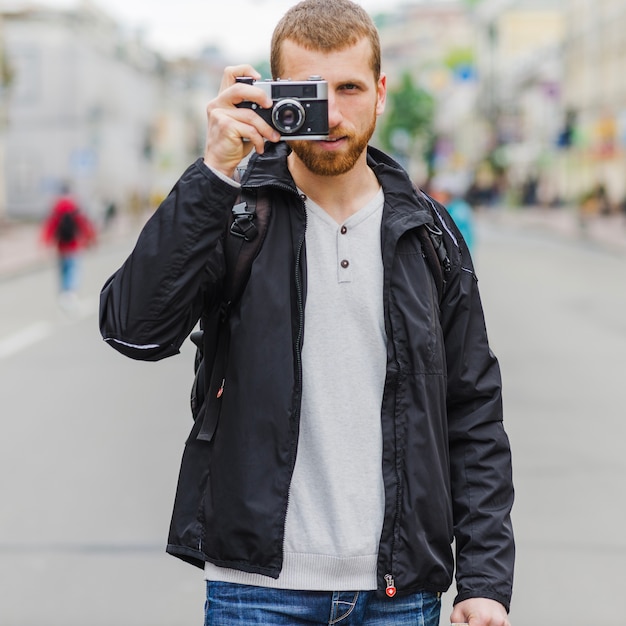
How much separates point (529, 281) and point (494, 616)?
20797mm

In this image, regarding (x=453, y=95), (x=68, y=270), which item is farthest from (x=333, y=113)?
(x=453, y=95)

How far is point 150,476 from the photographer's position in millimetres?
7559

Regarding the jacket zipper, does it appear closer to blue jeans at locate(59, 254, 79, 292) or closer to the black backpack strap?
the black backpack strap

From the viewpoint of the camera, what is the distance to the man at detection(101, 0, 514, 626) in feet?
7.73

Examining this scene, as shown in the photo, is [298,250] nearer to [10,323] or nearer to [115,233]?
A: [10,323]

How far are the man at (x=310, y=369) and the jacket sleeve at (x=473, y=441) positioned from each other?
2.1 inches

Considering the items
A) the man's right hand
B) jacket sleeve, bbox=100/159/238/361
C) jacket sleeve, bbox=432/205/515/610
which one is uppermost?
the man's right hand

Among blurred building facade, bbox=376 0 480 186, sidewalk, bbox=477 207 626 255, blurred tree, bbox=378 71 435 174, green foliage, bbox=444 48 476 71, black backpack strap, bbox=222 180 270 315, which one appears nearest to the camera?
black backpack strap, bbox=222 180 270 315

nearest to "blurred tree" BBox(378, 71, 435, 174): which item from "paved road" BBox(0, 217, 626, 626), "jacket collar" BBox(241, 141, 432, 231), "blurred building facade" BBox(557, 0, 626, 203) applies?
"blurred building facade" BBox(557, 0, 626, 203)

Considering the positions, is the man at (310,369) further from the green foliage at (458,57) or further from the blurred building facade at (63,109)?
the green foliage at (458,57)

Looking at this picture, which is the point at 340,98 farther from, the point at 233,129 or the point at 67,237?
the point at 67,237

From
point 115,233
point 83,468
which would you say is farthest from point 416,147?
point 83,468

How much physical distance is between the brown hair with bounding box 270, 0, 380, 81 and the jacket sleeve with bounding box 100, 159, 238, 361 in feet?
0.98

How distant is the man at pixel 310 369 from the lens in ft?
7.73
